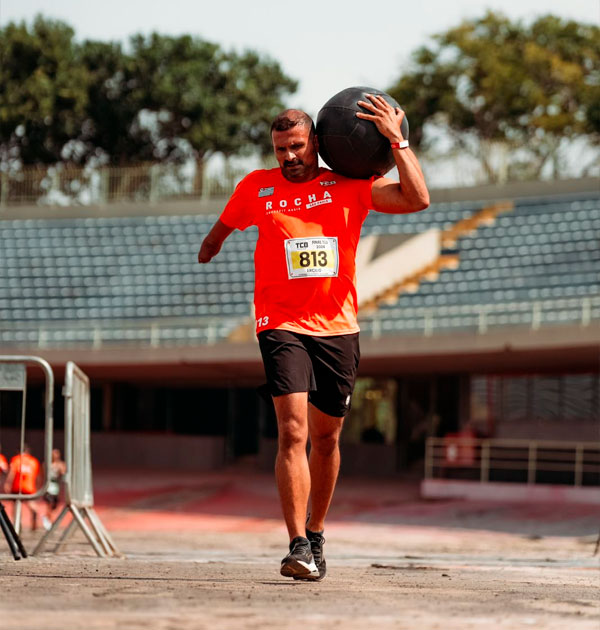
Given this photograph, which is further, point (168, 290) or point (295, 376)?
point (168, 290)

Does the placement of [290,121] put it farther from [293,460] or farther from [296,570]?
[296,570]

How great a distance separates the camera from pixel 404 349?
23.8 metres

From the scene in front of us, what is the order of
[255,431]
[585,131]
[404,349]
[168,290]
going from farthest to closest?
[585,131], [255,431], [168,290], [404,349]

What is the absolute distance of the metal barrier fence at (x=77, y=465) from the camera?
29.5ft

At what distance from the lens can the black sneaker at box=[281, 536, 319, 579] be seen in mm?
5293

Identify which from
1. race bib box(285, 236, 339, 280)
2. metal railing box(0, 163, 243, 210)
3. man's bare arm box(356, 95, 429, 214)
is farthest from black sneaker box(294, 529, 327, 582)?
metal railing box(0, 163, 243, 210)

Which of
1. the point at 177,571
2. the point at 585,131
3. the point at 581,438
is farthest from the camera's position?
the point at 585,131

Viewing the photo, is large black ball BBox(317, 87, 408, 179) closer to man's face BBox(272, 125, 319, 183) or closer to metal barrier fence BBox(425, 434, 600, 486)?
man's face BBox(272, 125, 319, 183)

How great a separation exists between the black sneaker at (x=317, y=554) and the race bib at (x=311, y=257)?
4.19ft

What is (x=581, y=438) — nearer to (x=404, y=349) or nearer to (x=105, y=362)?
(x=404, y=349)

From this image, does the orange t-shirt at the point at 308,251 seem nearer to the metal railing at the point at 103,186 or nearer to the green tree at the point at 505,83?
the metal railing at the point at 103,186

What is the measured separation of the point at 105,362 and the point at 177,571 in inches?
812

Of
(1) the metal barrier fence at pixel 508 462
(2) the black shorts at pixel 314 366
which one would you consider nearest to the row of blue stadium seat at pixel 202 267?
(1) the metal barrier fence at pixel 508 462

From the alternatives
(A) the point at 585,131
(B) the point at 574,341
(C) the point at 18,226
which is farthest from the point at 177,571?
(A) the point at 585,131
